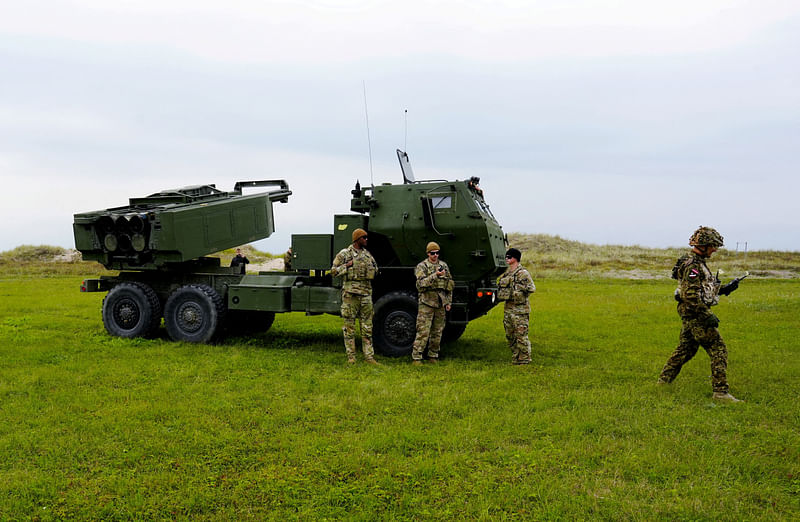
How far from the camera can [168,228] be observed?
33.1 feet

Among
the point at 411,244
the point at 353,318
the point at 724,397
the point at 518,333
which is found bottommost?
the point at 724,397

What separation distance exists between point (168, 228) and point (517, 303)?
5.94 m

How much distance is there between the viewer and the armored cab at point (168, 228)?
10164mm

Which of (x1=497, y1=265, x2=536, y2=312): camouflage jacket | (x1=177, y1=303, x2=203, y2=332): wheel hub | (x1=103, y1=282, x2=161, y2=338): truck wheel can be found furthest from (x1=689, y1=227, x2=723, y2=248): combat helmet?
(x1=103, y1=282, x2=161, y2=338): truck wheel

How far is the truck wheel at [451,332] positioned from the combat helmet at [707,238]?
451cm

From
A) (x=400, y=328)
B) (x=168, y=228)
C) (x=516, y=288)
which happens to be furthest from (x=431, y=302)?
(x=168, y=228)

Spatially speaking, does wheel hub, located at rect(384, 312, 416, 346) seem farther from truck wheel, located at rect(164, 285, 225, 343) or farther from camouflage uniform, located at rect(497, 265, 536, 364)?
truck wheel, located at rect(164, 285, 225, 343)

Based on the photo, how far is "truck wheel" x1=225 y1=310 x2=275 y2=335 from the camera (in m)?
11.2

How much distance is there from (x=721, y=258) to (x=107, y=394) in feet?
135

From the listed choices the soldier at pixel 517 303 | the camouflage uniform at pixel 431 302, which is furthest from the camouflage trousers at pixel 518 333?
the camouflage uniform at pixel 431 302

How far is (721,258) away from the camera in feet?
130

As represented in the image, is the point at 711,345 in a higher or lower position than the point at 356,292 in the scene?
lower

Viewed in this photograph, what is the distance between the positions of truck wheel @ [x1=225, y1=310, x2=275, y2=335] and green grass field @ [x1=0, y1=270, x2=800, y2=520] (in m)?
1.28

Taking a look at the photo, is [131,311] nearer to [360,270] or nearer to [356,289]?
[356,289]
